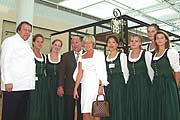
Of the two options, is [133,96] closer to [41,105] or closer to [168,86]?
[168,86]

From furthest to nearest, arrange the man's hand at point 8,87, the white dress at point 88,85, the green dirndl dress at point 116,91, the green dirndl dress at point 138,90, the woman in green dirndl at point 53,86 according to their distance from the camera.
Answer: the woman in green dirndl at point 53,86
the green dirndl dress at point 116,91
the green dirndl dress at point 138,90
the white dress at point 88,85
the man's hand at point 8,87

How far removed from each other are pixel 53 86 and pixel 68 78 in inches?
16.2

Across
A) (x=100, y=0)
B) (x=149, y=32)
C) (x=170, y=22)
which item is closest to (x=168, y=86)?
(x=149, y=32)

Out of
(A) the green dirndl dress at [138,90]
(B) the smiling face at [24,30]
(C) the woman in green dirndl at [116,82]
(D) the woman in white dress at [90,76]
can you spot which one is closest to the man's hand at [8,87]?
(B) the smiling face at [24,30]

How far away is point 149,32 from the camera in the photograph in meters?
3.49

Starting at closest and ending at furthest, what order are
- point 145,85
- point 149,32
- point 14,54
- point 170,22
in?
point 14,54, point 145,85, point 149,32, point 170,22

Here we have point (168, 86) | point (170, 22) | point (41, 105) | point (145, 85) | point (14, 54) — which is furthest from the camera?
point (170, 22)

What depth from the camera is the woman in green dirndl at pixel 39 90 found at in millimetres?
3678

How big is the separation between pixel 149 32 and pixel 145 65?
0.53 m

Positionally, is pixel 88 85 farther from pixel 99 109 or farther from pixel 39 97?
pixel 39 97

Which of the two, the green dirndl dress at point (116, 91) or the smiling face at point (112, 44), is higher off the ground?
the smiling face at point (112, 44)

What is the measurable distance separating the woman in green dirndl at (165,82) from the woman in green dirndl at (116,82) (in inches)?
14.8

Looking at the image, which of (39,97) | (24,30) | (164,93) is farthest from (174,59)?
(39,97)

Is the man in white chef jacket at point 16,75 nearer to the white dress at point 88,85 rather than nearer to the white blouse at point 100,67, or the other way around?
the white dress at point 88,85
